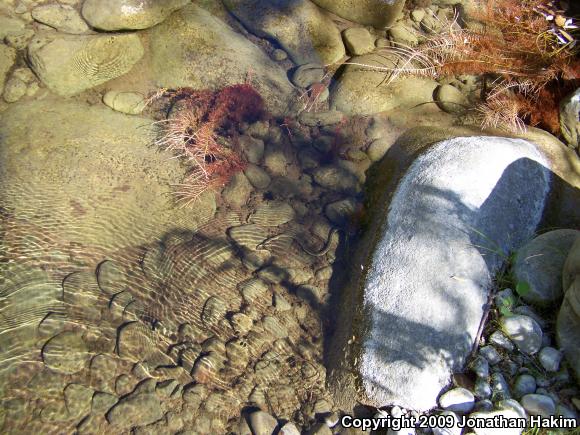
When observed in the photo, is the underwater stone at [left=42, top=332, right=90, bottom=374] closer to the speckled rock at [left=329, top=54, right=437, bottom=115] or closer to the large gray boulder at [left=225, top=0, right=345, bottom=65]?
the speckled rock at [left=329, top=54, right=437, bottom=115]

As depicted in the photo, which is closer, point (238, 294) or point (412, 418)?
point (412, 418)

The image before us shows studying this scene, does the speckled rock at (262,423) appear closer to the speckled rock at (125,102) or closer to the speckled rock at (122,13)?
the speckled rock at (125,102)

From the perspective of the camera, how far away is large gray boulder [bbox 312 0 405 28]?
Result: 568 cm

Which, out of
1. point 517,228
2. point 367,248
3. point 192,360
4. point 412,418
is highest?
point 517,228

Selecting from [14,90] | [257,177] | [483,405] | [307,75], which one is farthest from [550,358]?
[14,90]

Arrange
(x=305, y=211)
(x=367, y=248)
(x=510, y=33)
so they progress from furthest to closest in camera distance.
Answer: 1. (x=510, y=33)
2. (x=305, y=211)
3. (x=367, y=248)

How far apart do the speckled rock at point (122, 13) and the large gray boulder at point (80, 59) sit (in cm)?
15

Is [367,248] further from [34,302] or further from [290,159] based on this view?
[34,302]

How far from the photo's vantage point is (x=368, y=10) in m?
5.75

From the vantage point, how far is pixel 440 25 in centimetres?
586

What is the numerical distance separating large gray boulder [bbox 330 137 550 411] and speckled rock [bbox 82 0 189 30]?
3.93m

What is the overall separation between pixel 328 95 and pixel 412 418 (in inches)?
148

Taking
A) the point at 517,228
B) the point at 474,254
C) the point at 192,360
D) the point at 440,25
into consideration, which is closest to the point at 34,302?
the point at 192,360

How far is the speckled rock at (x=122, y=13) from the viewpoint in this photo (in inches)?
210
